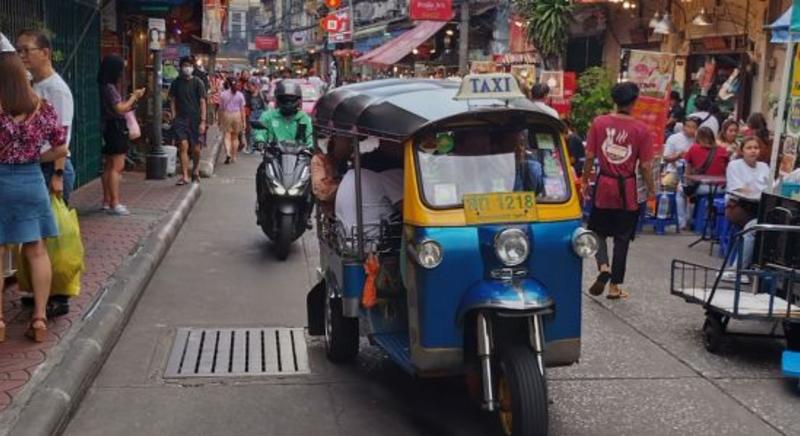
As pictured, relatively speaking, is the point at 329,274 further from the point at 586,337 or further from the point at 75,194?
the point at 75,194

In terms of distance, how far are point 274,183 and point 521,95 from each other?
4.93 meters

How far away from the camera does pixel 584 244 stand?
4.70 m

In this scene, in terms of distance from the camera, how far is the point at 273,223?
945cm

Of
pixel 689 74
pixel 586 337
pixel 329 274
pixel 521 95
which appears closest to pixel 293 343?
pixel 329 274

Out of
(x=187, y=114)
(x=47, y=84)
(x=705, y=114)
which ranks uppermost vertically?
(x=47, y=84)

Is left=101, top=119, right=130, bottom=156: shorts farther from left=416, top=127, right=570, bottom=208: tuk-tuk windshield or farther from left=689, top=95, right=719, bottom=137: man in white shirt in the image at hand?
left=689, top=95, right=719, bottom=137: man in white shirt

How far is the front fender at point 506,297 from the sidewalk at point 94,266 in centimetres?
235

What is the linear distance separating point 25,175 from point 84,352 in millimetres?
1148

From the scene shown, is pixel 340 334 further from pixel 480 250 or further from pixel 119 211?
pixel 119 211

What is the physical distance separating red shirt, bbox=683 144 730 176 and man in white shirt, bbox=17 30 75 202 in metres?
7.72

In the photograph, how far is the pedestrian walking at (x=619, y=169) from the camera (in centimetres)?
763

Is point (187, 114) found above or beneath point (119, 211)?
above

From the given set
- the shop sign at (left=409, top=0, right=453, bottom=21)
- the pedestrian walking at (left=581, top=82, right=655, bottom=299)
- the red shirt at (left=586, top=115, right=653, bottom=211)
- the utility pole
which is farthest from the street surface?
the shop sign at (left=409, top=0, right=453, bottom=21)

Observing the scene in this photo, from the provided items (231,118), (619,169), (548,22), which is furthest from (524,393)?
(548,22)
